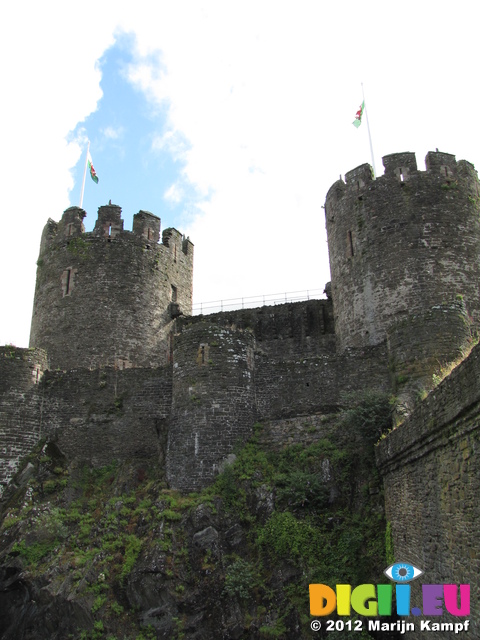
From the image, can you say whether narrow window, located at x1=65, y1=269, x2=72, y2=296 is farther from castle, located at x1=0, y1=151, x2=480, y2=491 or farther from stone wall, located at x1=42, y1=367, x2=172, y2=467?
stone wall, located at x1=42, y1=367, x2=172, y2=467

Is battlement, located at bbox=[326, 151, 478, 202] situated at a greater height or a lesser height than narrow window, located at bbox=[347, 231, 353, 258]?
greater

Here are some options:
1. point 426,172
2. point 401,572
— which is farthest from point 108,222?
point 401,572

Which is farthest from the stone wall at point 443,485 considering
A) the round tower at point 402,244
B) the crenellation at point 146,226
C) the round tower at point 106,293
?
the crenellation at point 146,226

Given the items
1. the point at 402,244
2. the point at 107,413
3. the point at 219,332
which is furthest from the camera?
the point at 402,244

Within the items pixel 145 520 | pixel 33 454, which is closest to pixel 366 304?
pixel 145 520

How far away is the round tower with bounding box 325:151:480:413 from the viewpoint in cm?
2148

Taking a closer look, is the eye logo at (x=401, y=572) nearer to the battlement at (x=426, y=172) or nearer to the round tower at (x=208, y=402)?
the round tower at (x=208, y=402)

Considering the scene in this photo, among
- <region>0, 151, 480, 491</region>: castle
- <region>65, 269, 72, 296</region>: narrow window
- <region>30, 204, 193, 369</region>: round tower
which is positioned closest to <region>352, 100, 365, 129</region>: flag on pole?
<region>0, 151, 480, 491</region>: castle

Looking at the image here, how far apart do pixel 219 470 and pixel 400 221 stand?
39.1 ft

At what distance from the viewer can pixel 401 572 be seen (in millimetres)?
11594

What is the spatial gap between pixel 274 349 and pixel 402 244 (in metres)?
7.09

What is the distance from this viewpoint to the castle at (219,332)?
17.7 metres

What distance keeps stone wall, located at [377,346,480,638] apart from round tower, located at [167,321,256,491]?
611 centimetres

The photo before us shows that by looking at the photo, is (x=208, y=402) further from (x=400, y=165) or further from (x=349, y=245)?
(x=400, y=165)
